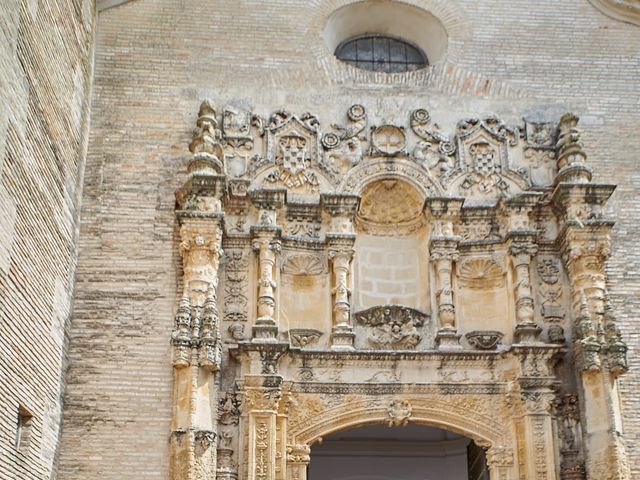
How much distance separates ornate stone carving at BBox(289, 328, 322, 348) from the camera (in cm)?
1157

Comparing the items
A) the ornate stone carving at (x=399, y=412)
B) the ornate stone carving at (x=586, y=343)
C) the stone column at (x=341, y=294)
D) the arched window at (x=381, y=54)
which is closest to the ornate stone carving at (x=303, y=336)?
the stone column at (x=341, y=294)

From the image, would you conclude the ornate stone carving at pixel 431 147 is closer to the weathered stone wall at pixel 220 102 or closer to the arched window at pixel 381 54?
the weathered stone wall at pixel 220 102

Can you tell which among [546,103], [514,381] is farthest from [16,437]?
[546,103]

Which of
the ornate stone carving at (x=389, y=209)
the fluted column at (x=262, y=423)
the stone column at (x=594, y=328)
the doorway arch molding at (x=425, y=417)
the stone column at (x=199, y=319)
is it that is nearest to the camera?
the stone column at (x=199, y=319)

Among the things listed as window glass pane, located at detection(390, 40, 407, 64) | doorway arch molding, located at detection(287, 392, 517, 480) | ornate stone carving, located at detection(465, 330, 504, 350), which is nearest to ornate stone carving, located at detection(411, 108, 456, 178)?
window glass pane, located at detection(390, 40, 407, 64)

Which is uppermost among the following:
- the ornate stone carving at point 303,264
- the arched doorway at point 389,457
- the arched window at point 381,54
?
A: the arched window at point 381,54

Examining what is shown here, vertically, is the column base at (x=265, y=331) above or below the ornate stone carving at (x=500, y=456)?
above

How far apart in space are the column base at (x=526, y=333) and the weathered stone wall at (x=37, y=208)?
4.83 metres

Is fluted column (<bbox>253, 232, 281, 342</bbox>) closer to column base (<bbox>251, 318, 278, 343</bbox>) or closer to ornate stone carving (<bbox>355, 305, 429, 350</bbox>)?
column base (<bbox>251, 318, 278, 343</bbox>)

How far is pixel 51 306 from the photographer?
10.4 m

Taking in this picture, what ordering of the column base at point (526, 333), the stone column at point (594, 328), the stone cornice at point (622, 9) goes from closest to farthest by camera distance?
the stone column at point (594, 328), the column base at point (526, 333), the stone cornice at point (622, 9)

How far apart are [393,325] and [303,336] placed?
101cm

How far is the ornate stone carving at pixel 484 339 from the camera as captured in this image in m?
11.6

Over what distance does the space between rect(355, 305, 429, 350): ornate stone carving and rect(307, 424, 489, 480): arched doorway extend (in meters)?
4.14
